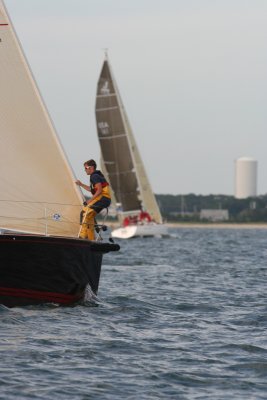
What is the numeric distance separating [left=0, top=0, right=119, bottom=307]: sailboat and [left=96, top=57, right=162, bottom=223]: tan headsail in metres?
53.0

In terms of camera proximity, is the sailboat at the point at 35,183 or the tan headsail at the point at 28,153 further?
the tan headsail at the point at 28,153

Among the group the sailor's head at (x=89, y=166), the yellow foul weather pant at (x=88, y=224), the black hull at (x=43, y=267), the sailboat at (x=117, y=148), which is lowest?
the black hull at (x=43, y=267)

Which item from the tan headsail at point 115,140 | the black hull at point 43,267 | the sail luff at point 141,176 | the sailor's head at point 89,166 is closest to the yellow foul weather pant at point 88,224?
the black hull at point 43,267

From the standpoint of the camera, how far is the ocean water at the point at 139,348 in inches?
483

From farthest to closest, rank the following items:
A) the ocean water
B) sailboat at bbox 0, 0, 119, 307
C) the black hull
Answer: sailboat at bbox 0, 0, 119, 307 < the black hull < the ocean water

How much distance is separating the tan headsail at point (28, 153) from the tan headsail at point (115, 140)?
2086 inches

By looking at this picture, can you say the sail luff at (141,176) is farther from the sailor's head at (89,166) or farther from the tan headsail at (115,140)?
the sailor's head at (89,166)

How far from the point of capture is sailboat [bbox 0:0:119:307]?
1816 centimetres

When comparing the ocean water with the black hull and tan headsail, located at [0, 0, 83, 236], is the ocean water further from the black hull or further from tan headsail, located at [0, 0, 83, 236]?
tan headsail, located at [0, 0, 83, 236]

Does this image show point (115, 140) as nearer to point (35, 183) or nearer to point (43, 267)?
point (35, 183)

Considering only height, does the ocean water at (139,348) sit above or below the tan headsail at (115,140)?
below

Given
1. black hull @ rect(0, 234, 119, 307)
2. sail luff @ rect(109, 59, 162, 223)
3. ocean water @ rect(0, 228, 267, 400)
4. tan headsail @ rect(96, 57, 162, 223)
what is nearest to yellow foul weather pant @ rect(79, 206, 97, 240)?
black hull @ rect(0, 234, 119, 307)

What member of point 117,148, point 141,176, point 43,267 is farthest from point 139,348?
point 141,176

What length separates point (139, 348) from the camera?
14961 mm
